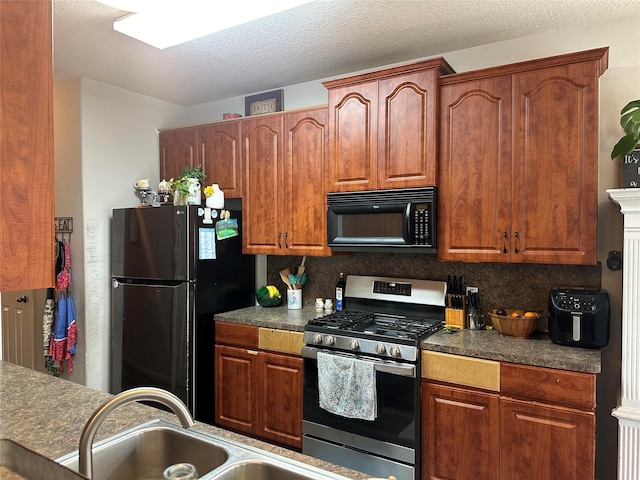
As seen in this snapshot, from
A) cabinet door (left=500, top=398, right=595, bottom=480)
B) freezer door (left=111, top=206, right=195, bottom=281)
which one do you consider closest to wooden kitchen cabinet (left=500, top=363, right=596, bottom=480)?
cabinet door (left=500, top=398, right=595, bottom=480)

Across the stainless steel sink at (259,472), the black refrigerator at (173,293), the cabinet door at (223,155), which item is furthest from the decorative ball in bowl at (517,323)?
the cabinet door at (223,155)

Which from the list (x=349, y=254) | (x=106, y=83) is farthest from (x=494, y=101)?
(x=106, y=83)

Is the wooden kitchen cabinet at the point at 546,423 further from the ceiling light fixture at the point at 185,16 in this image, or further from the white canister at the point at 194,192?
the white canister at the point at 194,192

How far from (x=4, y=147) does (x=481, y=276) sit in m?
2.60

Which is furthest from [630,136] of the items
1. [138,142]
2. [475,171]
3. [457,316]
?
[138,142]

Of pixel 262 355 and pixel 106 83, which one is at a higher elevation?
pixel 106 83

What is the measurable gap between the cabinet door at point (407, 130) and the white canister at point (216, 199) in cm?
125

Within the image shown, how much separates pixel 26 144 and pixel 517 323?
2.37m

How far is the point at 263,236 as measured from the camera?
328 cm

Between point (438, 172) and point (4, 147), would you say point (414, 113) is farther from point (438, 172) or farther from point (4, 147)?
point (4, 147)

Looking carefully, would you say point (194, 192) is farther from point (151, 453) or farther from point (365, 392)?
point (151, 453)

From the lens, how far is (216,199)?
3252mm

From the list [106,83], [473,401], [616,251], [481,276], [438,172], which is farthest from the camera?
[106,83]

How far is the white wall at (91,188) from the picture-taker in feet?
11.0
